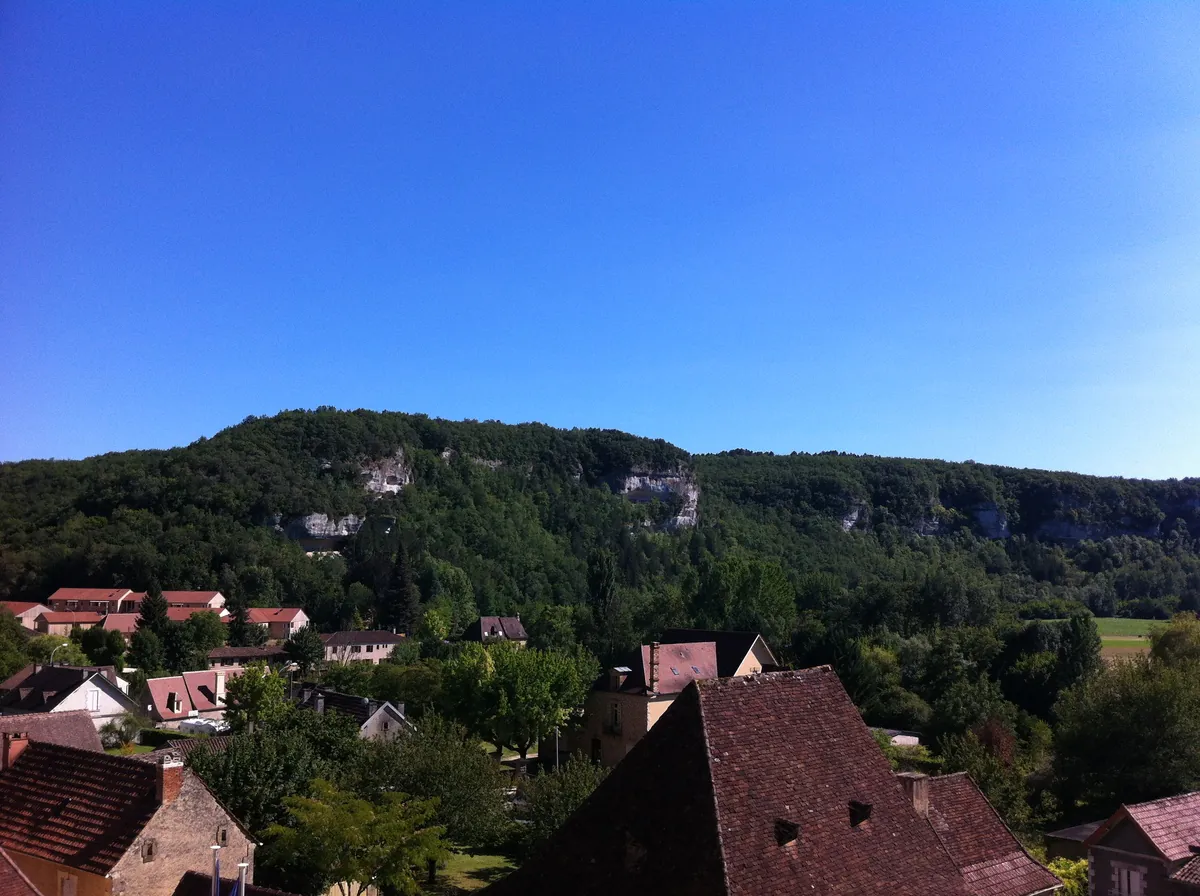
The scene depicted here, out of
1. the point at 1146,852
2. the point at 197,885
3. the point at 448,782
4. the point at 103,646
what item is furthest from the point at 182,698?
the point at 1146,852

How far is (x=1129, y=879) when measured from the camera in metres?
21.4

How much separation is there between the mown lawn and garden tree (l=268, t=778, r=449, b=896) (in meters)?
6.63

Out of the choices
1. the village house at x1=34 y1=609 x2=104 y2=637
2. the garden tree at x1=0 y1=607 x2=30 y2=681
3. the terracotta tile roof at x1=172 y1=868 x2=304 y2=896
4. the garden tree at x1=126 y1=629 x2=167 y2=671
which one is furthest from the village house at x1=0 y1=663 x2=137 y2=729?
the village house at x1=34 y1=609 x2=104 y2=637

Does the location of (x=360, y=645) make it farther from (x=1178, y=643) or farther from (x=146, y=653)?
(x=1178, y=643)

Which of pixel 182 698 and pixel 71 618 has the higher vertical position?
pixel 71 618

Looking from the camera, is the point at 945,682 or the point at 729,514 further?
the point at 729,514

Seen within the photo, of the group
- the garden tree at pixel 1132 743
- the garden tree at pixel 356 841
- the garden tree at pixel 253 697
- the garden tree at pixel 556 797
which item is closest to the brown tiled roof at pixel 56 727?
the garden tree at pixel 356 841

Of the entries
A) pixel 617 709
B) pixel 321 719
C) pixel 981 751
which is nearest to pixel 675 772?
pixel 321 719

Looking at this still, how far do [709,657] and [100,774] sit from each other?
1563 inches

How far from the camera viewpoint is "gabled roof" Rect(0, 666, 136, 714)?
54.9 meters

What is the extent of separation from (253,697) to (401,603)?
247ft

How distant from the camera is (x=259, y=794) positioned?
90.4 feet

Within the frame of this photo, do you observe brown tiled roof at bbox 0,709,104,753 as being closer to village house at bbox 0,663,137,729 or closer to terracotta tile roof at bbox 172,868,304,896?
terracotta tile roof at bbox 172,868,304,896

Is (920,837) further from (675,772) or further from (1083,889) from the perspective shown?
(1083,889)
